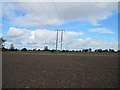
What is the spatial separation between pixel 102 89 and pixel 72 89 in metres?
1.43

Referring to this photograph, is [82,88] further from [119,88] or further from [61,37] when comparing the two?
[61,37]

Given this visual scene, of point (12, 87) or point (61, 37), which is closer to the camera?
point (12, 87)

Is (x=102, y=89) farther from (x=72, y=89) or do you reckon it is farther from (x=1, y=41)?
(x=1, y=41)

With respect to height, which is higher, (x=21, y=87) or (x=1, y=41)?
(x=1, y=41)

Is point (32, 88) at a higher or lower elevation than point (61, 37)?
lower

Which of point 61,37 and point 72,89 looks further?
point 61,37

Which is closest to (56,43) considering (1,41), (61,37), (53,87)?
(61,37)

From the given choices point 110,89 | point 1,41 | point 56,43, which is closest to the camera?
point 110,89

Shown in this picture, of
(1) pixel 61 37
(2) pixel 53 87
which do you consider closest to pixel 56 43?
(1) pixel 61 37

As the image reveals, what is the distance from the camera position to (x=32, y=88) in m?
6.76

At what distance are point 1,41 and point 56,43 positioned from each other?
49.9 m

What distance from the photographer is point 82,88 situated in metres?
6.97

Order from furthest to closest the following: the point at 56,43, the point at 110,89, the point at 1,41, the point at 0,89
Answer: the point at 1,41 → the point at 56,43 → the point at 110,89 → the point at 0,89

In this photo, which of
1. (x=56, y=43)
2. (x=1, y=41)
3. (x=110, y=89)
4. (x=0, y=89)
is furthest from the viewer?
(x=1, y=41)
